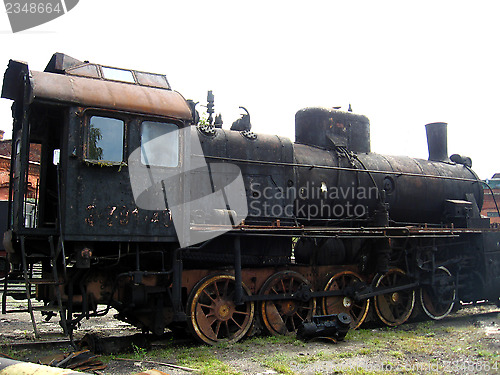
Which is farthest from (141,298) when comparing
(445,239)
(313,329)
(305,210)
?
(445,239)

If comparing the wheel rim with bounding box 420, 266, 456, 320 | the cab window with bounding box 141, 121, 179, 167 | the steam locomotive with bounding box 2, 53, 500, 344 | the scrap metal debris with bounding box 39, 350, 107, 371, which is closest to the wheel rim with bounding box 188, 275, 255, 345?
the steam locomotive with bounding box 2, 53, 500, 344

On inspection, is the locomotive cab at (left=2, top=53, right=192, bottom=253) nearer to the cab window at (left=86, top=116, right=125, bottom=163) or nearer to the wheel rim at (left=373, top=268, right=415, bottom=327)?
the cab window at (left=86, top=116, right=125, bottom=163)

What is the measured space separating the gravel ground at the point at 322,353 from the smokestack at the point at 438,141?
462 cm

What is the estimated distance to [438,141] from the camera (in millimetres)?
12281

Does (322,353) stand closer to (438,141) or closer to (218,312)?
(218,312)

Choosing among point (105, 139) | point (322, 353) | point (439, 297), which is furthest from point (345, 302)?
point (105, 139)

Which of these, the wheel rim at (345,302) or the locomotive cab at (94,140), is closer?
Result: the locomotive cab at (94,140)

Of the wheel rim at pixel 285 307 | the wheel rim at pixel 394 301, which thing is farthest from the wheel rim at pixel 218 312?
the wheel rim at pixel 394 301

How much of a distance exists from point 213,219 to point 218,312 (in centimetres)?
152

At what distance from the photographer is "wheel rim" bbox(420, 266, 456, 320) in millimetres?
10068

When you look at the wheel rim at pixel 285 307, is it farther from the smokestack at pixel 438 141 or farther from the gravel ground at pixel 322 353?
the smokestack at pixel 438 141

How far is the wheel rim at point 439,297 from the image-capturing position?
33.0ft

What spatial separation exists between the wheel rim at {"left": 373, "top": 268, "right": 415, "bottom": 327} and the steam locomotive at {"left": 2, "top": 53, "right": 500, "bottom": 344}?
4 centimetres

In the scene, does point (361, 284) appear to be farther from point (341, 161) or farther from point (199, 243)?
point (199, 243)
